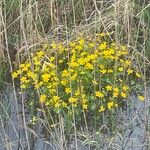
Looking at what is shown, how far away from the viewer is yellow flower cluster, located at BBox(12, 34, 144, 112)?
3117mm

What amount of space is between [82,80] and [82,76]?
0.10 ft

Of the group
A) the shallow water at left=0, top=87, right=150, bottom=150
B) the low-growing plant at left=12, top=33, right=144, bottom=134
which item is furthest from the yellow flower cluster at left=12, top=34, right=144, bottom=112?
the shallow water at left=0, top=87, right=150, bottom=150

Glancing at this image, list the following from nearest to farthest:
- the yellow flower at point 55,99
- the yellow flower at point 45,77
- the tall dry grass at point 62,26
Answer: the yellow flower at point 55,99
the yellow flower at point 45,77
the tall dry grass at point 62,26

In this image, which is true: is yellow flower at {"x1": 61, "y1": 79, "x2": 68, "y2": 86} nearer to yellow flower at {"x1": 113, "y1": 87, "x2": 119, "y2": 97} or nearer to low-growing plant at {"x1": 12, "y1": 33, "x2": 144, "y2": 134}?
low-growing plant at {"x1": 12, "y1": 33, "x2": 144, "y2": 134}

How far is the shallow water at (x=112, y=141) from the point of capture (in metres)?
2.87

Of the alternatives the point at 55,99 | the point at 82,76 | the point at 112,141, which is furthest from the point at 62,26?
the point at 112,141

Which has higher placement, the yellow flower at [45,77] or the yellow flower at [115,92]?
the yellow flower at [45,77]

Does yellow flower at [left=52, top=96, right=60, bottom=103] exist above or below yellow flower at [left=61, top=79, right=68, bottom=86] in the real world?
below

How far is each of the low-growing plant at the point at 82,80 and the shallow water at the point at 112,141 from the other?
0.11 metres

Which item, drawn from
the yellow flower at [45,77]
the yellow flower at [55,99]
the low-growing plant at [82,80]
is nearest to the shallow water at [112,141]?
the low-growing plant at [82,80]

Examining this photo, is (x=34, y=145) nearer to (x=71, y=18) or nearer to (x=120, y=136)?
(x=120, y=136)

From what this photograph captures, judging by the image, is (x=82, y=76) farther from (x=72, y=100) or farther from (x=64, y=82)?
(x=72, y=100)

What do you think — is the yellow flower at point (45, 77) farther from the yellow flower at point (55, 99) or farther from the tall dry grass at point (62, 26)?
the tall dry grass at point (62, 26)

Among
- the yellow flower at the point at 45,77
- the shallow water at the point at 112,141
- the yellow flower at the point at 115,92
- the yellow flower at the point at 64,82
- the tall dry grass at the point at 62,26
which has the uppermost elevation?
the tall dry grass at the point at 62,26
